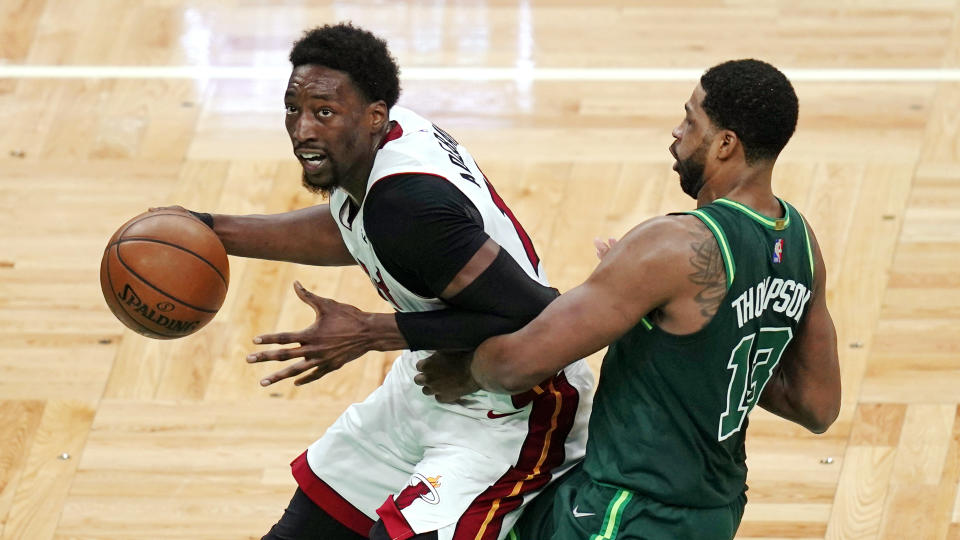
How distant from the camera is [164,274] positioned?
128 inches

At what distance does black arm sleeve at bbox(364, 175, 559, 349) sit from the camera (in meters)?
3.00

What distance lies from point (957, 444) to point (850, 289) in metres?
0.89

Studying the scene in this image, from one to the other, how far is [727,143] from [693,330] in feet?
1.29

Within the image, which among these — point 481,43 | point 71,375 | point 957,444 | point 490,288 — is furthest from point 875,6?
point 490,288

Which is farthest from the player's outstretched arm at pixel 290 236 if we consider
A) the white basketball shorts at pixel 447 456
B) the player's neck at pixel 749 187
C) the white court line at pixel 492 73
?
the white court line at pixel 492 73

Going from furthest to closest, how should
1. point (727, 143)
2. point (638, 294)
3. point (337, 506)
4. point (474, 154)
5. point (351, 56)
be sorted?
point (474, 154) < point (337, 506) < point (351, 56) < point (727, 143) < point (638, 294)

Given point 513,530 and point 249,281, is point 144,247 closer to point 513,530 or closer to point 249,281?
point 513,530

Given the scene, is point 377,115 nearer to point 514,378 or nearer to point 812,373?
point 514,378

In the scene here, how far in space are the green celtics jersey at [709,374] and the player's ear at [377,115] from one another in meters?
0.74

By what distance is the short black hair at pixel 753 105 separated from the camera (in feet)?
9.50

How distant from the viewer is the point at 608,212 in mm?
5770

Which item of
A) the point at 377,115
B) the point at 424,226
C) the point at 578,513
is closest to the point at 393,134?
the point at 377,115

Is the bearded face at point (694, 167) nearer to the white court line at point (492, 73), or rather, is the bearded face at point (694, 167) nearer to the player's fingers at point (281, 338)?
the player's fingers at point (281, 338)

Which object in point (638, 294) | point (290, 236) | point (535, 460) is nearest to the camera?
point (638, 294)
